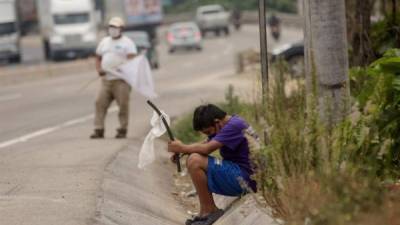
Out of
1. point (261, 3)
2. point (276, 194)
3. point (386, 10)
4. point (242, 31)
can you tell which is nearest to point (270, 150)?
point (276, 194)

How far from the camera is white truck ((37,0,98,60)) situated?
54094 millimetres

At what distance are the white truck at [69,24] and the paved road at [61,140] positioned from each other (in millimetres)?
11752

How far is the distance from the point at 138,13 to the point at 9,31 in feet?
43.3

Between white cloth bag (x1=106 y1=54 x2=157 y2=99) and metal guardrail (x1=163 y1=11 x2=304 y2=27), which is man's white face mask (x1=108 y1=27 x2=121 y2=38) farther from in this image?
metal guardrail (x1=163 y1=11 x2=304 y2=27)

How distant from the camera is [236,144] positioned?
9.40m

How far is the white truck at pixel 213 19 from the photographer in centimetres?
7525

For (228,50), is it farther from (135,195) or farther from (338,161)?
(338,161)

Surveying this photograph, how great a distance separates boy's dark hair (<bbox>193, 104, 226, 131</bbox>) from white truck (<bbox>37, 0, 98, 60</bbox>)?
45.1m

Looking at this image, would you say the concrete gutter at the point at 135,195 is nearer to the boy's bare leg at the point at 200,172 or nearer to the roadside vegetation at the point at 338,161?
the boy's bare leg at the point at 200,172

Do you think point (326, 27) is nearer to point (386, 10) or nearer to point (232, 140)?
point (232, 140)

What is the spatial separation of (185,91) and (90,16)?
26.2m

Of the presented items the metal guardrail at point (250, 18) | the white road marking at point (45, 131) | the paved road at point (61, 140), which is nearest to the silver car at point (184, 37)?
the metal guardrail at point (250, 18)

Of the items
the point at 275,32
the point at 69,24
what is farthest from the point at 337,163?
the point at 275,32

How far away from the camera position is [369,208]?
6344 mm
